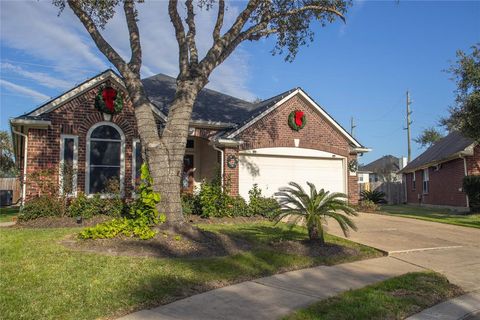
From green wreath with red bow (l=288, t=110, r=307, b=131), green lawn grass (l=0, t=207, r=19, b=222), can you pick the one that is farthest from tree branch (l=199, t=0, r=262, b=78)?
green lawn grass (l=0, t=207, r=19, b=222)

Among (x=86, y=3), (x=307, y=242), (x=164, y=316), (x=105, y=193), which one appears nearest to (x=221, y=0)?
(x=86, y=3)

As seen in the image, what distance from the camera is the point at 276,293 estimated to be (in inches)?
229

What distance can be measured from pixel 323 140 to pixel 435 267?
10.2 meters

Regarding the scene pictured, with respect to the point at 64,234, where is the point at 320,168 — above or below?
above

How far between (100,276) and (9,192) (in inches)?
859

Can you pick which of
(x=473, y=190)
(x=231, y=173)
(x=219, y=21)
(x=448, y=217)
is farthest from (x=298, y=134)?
(x=473, y=190)

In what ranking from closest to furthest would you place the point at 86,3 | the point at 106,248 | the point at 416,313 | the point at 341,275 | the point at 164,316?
the point at 164,316, the point at 416,313, the point at 341,275, the point at 106,248, the point at 86,3

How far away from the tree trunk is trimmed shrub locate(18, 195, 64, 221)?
4711 mm

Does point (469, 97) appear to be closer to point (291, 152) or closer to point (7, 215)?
point (291, 152)

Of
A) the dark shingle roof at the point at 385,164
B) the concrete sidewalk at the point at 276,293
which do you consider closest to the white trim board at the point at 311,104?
the concrete sidewalk at the point at 276,293

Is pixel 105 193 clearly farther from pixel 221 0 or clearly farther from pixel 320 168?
pixel 320 168

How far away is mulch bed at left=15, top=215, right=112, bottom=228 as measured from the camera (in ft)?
37.2

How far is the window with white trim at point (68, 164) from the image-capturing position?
42.0 feet

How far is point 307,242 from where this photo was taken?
903cm
